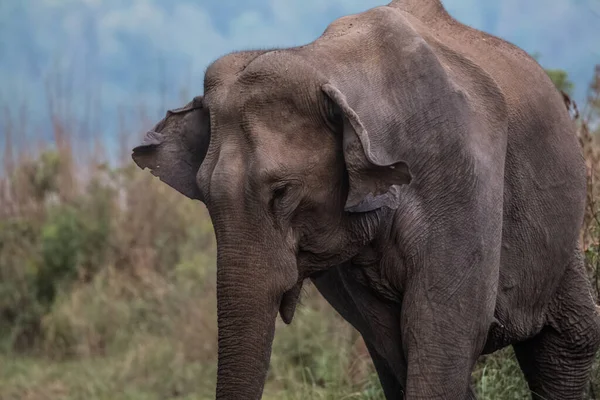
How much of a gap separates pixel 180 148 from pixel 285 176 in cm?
82

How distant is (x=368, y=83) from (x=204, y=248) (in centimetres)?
839

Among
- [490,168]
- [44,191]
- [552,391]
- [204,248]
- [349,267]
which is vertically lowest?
[552,391]

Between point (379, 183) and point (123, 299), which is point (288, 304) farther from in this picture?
point (123, 299)

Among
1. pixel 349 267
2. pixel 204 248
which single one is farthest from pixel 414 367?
pixel 204 248

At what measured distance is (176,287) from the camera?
1146 cm

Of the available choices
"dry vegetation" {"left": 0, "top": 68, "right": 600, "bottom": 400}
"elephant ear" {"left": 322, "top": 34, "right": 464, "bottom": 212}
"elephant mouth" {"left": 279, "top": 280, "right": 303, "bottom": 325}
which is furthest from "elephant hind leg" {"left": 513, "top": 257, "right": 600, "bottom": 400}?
"elephant mouth" {"left": 279, "top": 280, "right": 303, "bottom": 325}

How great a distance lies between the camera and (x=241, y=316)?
4.02m

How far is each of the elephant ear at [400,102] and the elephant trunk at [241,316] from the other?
0.43 meters

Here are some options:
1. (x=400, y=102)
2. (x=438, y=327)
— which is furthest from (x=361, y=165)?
(x=438, y=327)

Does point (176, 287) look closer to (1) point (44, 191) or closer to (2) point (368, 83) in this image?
(1) point (44, 191)

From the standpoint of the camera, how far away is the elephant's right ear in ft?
15.4

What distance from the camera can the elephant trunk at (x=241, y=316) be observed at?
4.02 m

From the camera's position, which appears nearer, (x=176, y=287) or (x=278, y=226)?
(x=278, y=226)

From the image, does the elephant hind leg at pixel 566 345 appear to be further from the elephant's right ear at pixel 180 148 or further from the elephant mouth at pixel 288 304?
the elephant's right ear at pixel 180 148
